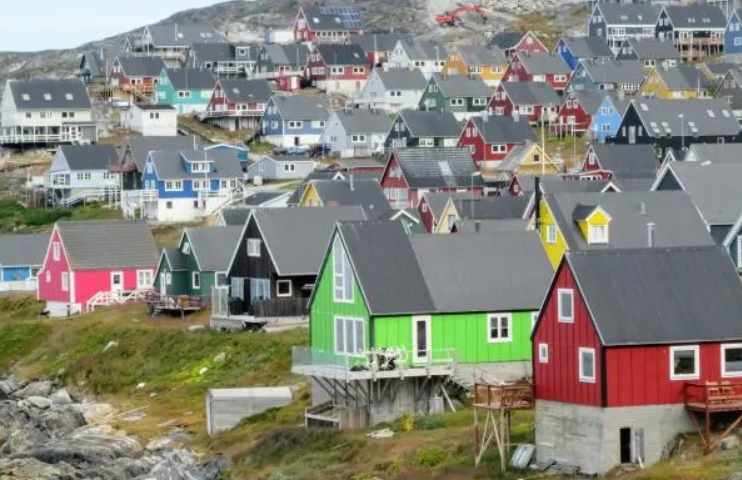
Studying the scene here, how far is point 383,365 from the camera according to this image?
53531 mm

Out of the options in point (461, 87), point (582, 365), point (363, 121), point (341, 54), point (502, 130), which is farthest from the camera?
point (341, 54)

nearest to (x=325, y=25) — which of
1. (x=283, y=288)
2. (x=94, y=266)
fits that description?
(x=94, y=266)

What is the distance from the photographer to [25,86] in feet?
471

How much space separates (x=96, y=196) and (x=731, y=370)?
86.4m

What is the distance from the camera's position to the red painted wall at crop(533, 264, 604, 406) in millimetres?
43938

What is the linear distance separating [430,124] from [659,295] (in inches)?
3501

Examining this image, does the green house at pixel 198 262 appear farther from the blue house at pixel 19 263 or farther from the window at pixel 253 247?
the blue house at pixel 19 263

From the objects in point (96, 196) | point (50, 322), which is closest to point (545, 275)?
point (50, 322)

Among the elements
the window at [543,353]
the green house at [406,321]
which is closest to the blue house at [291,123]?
the green house at [406,321]

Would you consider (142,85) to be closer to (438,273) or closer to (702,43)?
(702,43)

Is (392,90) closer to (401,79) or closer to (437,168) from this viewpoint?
(401,79)

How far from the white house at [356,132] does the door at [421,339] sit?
80789mm

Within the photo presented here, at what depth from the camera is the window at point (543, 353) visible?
149ft

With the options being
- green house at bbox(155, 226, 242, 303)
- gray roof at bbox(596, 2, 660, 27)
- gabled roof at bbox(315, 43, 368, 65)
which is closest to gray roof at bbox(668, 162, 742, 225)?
green house at bbox(155, 226, 242, 303)
